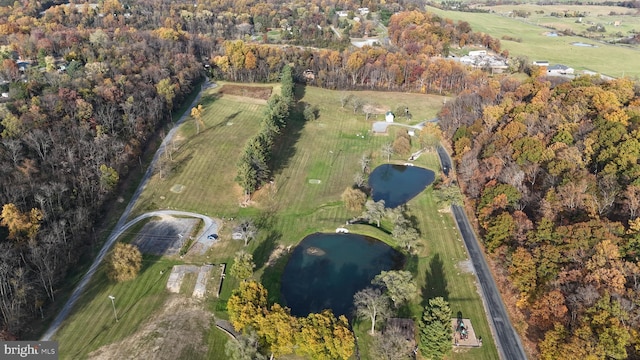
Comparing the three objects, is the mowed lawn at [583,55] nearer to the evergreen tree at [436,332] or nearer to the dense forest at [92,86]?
the dense forest at [92,86]

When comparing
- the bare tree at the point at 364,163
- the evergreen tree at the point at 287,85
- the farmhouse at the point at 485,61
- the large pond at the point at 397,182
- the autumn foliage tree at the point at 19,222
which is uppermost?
the farmhouse at the point at 485,61

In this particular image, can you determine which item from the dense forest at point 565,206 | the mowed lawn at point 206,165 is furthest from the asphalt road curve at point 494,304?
the mowed lawn at point 206,165

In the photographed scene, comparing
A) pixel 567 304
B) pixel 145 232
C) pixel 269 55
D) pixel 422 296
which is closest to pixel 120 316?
pixel 145 232

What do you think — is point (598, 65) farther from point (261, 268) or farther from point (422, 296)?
point (261, 268)

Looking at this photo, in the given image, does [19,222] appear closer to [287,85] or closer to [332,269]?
[332,269]
